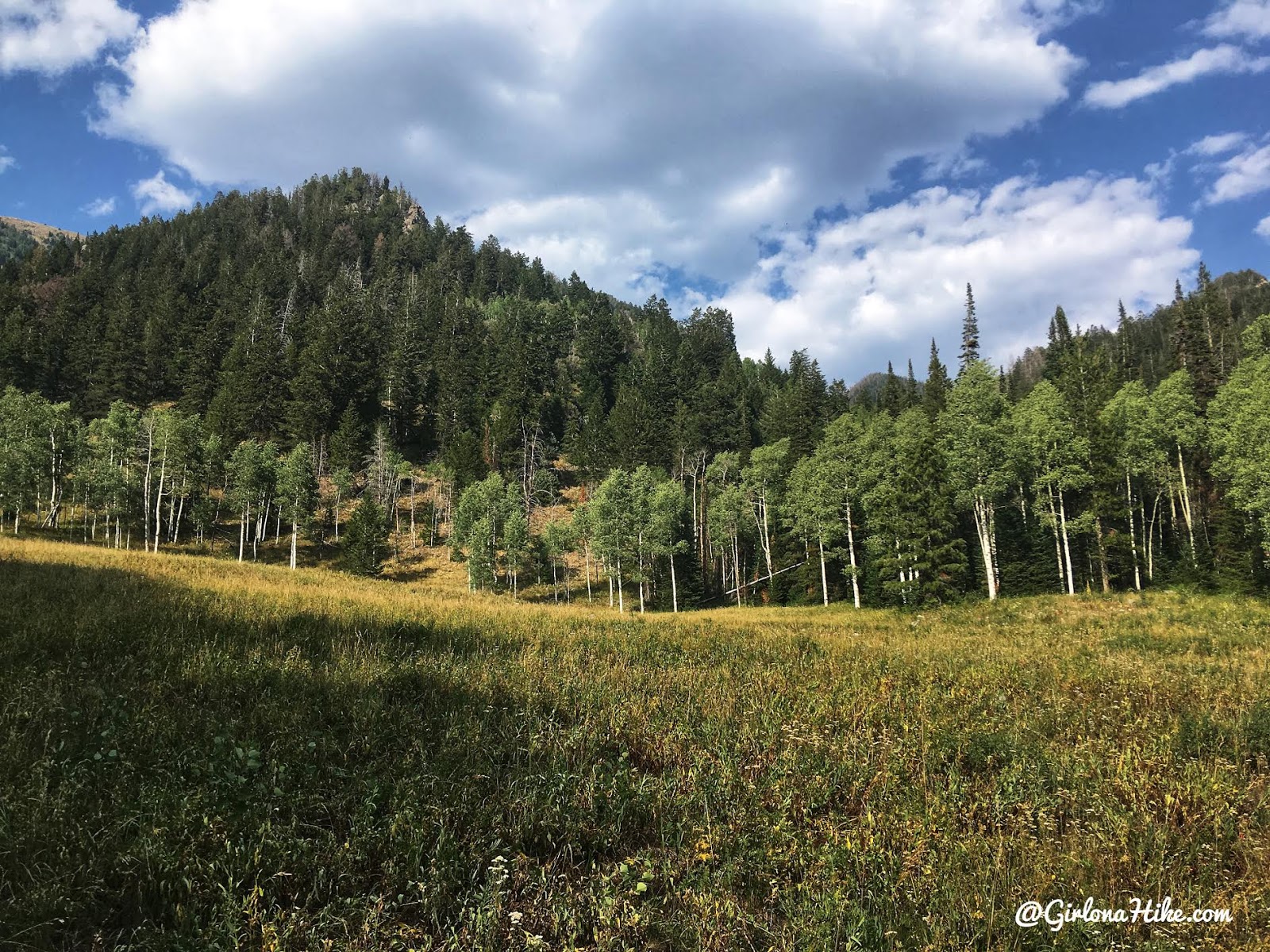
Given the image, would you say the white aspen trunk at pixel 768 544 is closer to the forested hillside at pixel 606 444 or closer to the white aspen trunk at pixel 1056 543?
the forested hillside at pixel 606 444

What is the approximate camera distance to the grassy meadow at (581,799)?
342 cm

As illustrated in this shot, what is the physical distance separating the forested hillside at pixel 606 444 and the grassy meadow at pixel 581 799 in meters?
34.2

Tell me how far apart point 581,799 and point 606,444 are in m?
77.7

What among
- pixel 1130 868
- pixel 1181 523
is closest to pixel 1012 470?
pixel 1181 523

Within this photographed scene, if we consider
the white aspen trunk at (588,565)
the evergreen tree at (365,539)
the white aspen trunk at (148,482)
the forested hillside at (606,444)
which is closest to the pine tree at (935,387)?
the forested hillside at (606,444)

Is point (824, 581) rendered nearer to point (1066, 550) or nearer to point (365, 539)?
point (1066, 550)

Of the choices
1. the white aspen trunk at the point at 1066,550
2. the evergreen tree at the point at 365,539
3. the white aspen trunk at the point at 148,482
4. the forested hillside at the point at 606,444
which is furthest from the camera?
the evergreen tree at the point at 365,539

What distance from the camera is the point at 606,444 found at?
82062 millimetres

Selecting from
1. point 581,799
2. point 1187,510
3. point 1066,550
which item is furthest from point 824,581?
point 581,799

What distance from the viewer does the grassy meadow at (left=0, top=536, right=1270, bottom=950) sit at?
11.2 feet

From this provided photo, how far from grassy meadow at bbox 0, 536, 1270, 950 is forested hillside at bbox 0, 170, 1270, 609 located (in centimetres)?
3419

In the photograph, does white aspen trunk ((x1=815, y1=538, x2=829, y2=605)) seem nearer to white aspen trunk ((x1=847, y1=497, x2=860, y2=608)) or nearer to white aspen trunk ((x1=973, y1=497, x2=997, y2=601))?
white aspen trunk ((x1=847, y1=497, x2=860, y2=608))

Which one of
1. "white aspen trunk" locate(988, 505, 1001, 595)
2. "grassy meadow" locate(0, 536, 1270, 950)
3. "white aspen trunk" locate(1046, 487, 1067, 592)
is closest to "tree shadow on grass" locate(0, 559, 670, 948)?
"grassy meadow" locate(0, 536, 1270, 950)

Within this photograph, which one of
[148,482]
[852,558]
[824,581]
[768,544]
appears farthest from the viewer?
[768,544]
